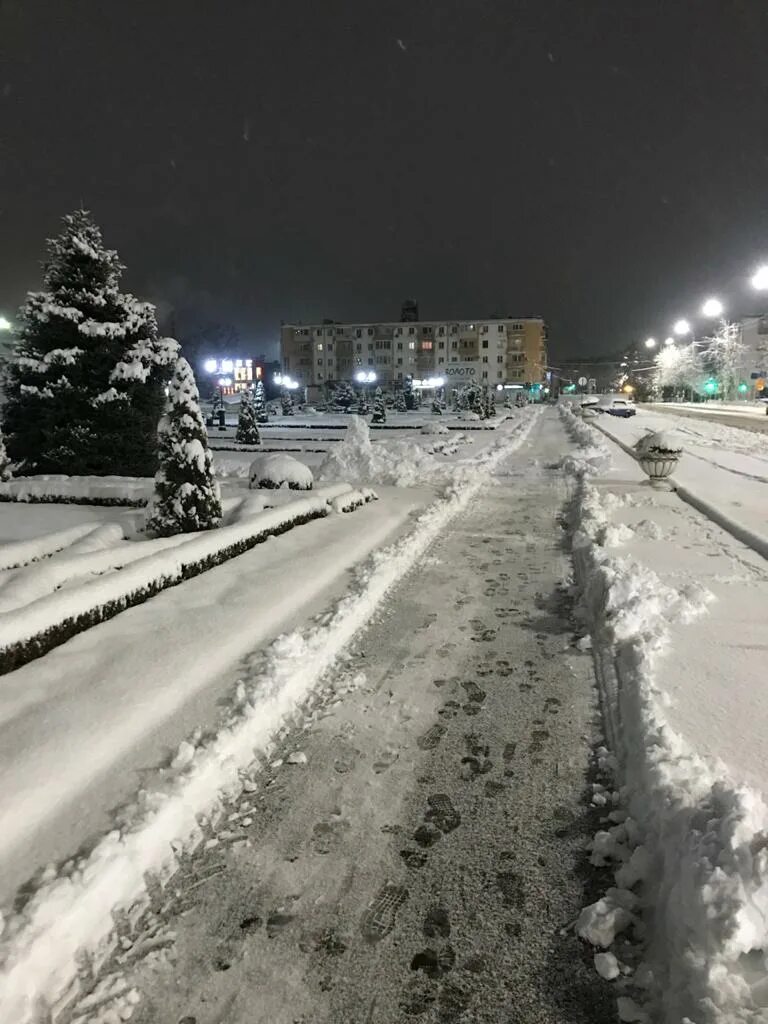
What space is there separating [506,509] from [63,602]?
905 centimetres

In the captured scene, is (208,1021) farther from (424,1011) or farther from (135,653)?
(135,653)

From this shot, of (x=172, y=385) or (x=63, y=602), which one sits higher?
(x=172, y=385)

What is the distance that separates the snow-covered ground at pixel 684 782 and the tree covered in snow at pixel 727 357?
68176 mm

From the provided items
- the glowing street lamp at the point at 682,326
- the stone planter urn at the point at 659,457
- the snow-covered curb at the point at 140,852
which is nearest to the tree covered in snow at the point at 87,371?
the stone planter urn at the point at 659,457

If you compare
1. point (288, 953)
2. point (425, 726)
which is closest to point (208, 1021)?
point (288, 953)

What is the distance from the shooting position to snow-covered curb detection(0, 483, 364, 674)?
5266 mm

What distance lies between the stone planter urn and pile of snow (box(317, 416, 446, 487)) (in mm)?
5141

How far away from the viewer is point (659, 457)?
46.3 feet

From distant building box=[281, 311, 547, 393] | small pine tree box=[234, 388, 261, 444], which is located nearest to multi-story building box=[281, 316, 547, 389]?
distant building box=[281, 311, 547, 393]

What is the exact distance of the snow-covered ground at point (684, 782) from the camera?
2400 millimetres

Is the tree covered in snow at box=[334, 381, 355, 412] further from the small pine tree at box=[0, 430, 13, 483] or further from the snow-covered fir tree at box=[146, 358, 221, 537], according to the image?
the snow-covered fir tree at box=[146, 358, 221, 537]

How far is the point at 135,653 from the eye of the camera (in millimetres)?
5410

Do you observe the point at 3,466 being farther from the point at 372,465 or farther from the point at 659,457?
the point at 659,457

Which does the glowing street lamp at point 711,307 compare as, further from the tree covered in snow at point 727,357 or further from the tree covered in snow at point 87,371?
the tree covered in snow at point 727,357
